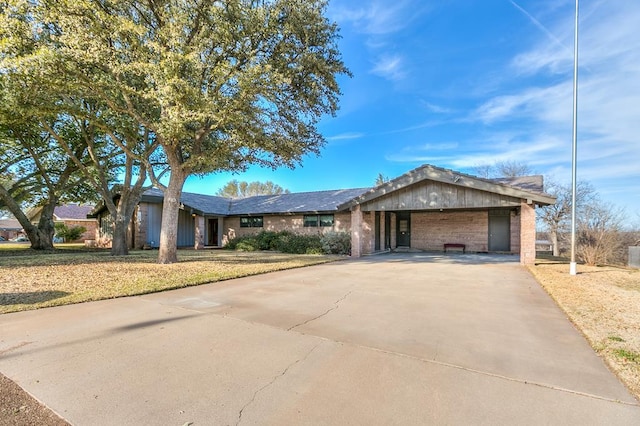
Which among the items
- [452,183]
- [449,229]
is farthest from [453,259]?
[449,229]

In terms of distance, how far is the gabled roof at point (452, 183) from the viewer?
12359 mm

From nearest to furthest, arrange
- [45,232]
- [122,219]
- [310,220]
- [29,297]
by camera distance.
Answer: [29,297], [122,219], [45,232], [310,220]

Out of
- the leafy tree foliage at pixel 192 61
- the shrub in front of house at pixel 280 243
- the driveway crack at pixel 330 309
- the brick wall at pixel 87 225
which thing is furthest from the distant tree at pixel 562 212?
the brick wall at pixel 87 225

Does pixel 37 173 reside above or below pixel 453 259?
above

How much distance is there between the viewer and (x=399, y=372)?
3367 mm

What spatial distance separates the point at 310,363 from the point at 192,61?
30.0ft

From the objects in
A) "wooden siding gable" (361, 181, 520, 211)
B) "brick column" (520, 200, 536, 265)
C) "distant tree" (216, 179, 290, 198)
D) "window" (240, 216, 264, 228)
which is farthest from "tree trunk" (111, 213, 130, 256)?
"distant tree" (216, 179, 290, 198)

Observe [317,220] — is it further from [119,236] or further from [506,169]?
[506,169]

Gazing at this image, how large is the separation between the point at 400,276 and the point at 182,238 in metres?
18.2

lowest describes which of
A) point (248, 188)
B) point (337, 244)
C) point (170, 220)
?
point (337, 244)

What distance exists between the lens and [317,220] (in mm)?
20500

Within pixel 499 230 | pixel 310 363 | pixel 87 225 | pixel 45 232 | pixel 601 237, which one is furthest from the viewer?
pixel 87 225

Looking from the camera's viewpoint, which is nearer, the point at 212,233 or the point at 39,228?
the point at 39,228

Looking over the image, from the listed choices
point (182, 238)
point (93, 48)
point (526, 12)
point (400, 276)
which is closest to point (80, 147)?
point (182, 238)
